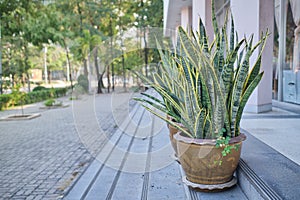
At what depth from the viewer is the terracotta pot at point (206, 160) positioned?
1661mm

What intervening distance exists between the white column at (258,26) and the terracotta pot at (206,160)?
84.4 inches

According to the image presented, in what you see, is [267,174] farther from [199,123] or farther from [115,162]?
[115,162]

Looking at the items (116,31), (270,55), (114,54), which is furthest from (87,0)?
(270,55)

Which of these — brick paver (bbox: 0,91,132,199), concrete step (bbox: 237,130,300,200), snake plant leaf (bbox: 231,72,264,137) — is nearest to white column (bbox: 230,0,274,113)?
concrete step (bbox: 237,130,300,200)

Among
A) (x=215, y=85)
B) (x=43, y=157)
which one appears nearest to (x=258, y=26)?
(x=215, y=85)

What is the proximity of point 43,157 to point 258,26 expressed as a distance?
10.4ft

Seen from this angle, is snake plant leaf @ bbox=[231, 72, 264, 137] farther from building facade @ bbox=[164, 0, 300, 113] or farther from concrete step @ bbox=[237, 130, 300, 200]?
building facade @ bbox=[164, 0, 300, 113]

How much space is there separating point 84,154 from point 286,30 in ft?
13.2

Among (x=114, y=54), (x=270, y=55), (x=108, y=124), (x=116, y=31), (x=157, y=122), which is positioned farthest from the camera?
(x=116, y=31)

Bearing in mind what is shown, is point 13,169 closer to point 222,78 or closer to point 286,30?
point 222,78

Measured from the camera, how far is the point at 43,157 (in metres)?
3.33

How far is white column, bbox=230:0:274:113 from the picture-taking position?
142 inches

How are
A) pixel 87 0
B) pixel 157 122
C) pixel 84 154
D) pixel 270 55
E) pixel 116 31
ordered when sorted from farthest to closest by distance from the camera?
1. pixel 116 31
2. pixel 87 0
3. pixel 157 122
4. pixel 270 55
5. pixel 84 154

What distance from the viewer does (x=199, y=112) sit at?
1.70 metres
